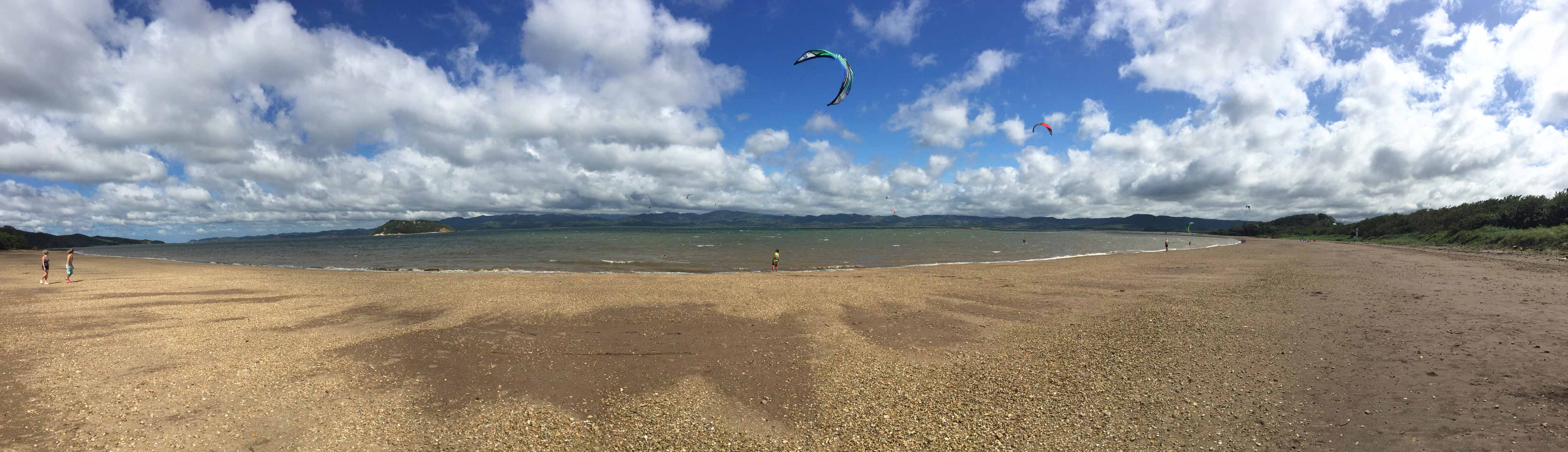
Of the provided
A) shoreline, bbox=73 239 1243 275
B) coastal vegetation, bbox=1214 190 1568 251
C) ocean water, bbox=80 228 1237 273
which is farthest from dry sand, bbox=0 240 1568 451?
coastal vegetation, bbox=1214 190 1568 251

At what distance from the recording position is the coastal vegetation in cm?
4125

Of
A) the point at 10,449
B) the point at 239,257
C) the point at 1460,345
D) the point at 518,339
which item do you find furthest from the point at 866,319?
the point at 239,257

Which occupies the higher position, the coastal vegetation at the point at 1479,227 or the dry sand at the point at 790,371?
the coastal vegetation at the point at 1479,227

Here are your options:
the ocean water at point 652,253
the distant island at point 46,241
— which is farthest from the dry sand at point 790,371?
the distant island at point 46,241

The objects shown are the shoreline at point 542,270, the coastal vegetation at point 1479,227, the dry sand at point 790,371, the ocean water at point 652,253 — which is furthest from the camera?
the coastal vegetation at point 1479,227

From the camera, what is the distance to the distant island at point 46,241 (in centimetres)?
6512

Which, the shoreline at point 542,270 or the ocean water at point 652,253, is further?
the ocean water at point 652,253

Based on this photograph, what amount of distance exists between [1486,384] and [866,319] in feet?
35.6

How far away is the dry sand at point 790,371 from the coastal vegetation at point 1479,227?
4058cm

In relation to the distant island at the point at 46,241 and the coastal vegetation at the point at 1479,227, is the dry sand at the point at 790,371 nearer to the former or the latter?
the coastal vegetation at the point at 1479,227

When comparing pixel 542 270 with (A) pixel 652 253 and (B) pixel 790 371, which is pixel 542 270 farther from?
(B) pixel 790 371

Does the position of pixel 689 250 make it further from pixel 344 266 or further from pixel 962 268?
pixel 962 268

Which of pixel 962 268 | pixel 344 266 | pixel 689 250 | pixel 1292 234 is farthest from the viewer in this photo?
pixel 1292 234

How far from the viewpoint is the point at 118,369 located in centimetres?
905
